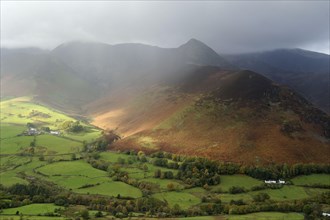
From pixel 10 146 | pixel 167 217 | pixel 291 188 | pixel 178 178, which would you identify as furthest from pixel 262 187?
pixel 10 146

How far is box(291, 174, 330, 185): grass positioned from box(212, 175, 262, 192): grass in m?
13.4

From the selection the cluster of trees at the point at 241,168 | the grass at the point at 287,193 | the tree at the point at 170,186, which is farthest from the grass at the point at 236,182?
the tree at the point at 170,186

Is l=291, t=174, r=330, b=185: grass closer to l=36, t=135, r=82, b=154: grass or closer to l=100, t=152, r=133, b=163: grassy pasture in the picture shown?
l=100, t=152, r=133, b=163: grassy pasture

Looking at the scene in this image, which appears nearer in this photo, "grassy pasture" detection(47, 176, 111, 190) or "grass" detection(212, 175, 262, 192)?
"grassy pasture" detection(47, 176, 111, 190)

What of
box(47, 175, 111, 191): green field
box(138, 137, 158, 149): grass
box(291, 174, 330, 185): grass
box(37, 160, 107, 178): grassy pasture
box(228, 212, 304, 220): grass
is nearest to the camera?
box(228, 212, 304, 220): grass

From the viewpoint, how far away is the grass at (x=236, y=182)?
137000mm

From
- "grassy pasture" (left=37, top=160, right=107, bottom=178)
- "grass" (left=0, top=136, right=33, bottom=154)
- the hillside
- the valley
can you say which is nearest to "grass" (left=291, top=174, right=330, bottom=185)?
the valley

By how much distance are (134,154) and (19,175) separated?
43905 mm

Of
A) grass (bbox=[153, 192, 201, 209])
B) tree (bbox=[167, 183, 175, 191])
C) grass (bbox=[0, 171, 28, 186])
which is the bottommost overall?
grass (bbox=[153, 192, 201, 209])

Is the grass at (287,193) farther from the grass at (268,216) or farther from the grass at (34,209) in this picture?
the grass at (34,209)

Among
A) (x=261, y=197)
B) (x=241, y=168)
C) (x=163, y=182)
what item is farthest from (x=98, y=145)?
(x=261, y=197)

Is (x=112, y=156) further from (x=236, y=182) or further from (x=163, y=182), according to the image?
(x=236, y=182)

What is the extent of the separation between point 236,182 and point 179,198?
923 inches

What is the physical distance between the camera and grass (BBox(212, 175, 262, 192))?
5394 inches
